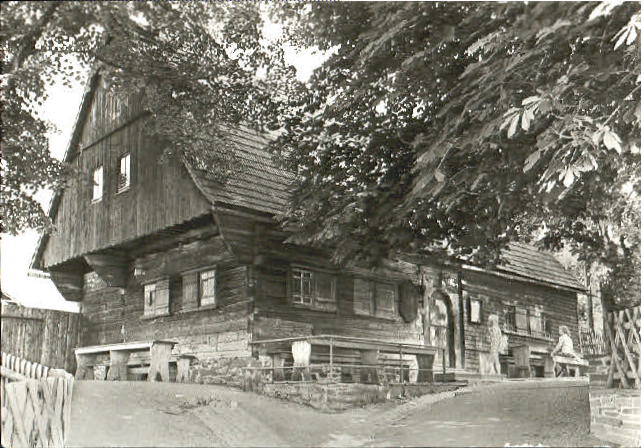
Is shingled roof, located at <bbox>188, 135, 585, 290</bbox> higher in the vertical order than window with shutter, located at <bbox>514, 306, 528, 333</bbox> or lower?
higher

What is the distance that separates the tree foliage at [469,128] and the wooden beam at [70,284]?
1005 cm

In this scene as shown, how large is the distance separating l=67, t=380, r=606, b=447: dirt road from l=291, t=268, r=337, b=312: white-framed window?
3806 mm

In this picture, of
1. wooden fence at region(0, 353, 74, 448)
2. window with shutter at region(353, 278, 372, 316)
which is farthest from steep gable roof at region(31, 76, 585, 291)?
wooden fence at region(0, 353, 74, 448)

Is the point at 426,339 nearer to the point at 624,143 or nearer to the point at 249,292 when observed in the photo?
the point at 249,292

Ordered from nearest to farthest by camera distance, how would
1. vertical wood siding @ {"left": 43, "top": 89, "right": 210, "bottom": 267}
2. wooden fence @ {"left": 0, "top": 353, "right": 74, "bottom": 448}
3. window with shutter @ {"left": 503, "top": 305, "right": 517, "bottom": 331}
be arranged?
wooden fence @ {"left": 0, "top": 353, "right": 74, "bottom": 448}
vertical wood siding @ {"left": 43, "top": 89, "right": 210, "bottom": 267}
window with shutter @ {"left": 503, "top": 305, "right": 517, "bottom": 331}

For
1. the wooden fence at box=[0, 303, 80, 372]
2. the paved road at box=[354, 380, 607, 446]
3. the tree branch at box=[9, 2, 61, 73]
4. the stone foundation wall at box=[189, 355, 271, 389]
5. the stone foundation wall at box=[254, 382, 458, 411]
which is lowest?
the paved road at box=[354, 380, 607, 446]

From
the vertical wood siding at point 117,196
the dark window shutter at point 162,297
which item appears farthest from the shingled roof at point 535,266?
the vertical wood siding at point 117,196

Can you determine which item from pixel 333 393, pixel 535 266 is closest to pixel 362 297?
pixel 333 393

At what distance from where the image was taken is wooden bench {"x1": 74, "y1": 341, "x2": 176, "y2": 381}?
15117 millimetres

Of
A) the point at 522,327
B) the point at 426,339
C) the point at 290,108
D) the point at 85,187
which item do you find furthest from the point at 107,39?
the point at 522,327

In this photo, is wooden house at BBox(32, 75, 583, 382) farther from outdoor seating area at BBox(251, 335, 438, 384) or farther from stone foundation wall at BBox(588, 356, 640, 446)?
stone foundation wall at BBox(588, 356, 640, 446)

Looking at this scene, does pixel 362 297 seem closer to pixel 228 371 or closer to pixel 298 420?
pixel 228 371

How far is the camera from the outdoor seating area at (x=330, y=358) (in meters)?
14.2

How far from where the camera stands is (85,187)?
A: 780 inches
